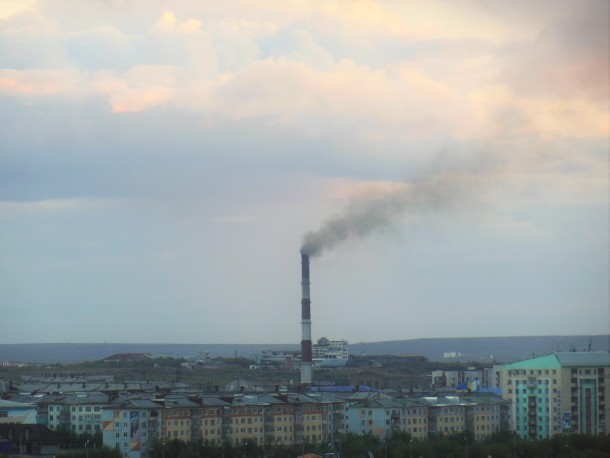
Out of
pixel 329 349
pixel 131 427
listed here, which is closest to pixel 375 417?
pixel 131 427

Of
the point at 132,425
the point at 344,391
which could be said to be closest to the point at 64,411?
the point at 132,425

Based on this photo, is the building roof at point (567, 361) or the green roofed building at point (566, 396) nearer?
the green roofed building at point (566, 396)

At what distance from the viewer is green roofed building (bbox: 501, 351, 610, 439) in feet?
110

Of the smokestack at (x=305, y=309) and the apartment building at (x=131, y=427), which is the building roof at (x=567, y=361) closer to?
the apartment building at (x=131, y=427)

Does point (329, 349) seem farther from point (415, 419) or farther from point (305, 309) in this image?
point (415, 419)

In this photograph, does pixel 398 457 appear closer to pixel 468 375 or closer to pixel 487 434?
pixel 487 434

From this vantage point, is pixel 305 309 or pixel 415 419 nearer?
pixel 415 419

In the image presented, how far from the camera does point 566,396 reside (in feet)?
110

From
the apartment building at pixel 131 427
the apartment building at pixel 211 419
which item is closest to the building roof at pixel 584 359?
the apartment building at pixel 211 419

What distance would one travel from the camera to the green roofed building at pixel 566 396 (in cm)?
3341

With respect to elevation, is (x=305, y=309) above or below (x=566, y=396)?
above

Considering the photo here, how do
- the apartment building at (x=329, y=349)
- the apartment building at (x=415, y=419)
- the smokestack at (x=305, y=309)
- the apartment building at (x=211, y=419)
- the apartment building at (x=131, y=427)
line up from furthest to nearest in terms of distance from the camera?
the apartment building at (x=329, y=349) → the smokestack at (x=305, y=309) → the apartment building at (x=415, y=419) → the apartment building at (x=211, y=419) → the apartment building at (x=131, y=427)

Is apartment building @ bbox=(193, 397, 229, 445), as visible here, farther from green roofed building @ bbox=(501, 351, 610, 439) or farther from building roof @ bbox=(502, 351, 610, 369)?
building roof @ bbox=(502, 351, 610, 369)

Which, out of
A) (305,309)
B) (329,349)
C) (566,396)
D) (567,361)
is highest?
(305,309)
